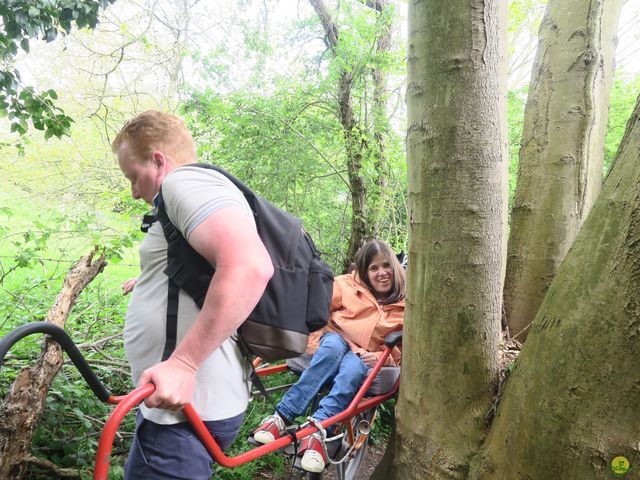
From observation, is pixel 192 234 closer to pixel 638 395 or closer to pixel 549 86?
pixel 638 395

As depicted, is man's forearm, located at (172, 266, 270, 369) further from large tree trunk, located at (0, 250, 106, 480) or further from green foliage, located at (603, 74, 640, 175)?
green foliage, located at (603, 74, 640, 175)

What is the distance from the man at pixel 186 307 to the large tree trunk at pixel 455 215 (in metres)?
0.80

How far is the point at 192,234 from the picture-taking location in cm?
113

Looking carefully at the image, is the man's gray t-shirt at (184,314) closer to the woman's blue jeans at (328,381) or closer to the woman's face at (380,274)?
the woman's blue jeans at (328,381)

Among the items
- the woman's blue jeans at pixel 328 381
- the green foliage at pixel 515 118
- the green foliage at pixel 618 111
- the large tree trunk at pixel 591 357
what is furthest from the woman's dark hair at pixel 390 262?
the green foliage at pixel 618 111

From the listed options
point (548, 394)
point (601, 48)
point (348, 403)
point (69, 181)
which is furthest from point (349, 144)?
point (69, 181)

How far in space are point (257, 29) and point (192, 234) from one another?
6477mm

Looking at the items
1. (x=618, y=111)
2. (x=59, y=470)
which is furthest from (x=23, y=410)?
(x=618, y=111)

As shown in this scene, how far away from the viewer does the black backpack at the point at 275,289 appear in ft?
4.12

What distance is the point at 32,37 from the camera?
2.63 m

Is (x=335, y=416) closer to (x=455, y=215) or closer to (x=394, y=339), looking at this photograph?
(x=394, y=339)

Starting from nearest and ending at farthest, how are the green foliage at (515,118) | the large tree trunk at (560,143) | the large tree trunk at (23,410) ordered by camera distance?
the large tree trunk at (23,410) → the large tree trunk at (560,143) → the green foliage at (515,118)

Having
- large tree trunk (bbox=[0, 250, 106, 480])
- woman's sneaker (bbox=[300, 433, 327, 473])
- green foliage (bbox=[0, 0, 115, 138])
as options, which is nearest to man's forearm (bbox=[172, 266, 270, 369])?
large tree trunk (bbox=[0, 250, 106, 480])

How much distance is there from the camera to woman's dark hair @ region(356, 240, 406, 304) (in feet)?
10.9
